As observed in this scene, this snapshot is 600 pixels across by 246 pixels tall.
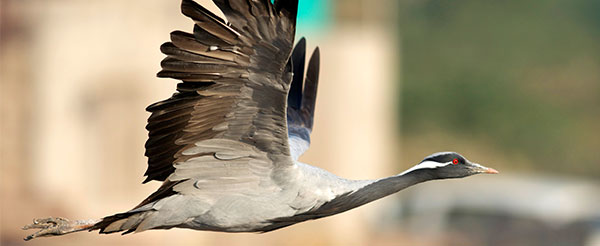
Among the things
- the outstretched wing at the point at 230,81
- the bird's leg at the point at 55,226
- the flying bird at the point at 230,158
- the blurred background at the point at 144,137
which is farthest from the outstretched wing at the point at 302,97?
the blurred background at the point at 144,137

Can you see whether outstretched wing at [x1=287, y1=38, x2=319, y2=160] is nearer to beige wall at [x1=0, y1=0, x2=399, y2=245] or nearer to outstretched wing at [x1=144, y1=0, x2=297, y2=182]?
outstretched wing at [x1=144, y1=0, x2=297, y2=182]

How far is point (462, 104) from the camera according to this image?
43969mm

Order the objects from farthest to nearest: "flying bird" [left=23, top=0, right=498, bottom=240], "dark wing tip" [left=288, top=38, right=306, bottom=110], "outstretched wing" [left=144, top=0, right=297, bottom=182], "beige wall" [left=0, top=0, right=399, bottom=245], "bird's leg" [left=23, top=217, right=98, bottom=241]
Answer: "beige wall" [left=0, top=0, right=399, bottom=245] < "dark wing tip" [left=288, top=38, right=306, bottom=110] < "bird's leg" [left=23, top=217, right=98, bottom=241] < "flying bird" [left=23, top=0, right=498, bottom=240] < "outstretched wing" [left=144, top=0, right=297, bottom=182]

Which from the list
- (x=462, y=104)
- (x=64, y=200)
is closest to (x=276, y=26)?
(x=64, y=200)

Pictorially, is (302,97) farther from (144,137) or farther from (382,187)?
(144,137)

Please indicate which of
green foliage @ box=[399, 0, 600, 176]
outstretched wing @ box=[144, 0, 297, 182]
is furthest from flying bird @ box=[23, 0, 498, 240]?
green foliage @ box=[399, 0, 600, 176]

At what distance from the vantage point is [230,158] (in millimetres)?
7016

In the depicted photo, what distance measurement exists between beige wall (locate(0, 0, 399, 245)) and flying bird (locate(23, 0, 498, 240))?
10.0 meters

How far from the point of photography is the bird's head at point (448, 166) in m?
6.98

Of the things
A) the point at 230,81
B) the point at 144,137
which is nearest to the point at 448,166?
the point at 230,81

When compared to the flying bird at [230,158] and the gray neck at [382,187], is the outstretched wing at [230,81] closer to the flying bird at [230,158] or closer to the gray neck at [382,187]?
the flying bird at [230,158]

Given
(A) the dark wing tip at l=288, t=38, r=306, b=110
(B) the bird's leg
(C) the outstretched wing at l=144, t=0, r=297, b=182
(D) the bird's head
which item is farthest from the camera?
(A) the dark wing tip at l=288, t=38, r=306, b=110

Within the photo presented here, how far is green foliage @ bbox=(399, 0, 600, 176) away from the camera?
42.5m

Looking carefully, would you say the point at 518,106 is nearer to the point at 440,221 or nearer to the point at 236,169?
the point at 440,221
